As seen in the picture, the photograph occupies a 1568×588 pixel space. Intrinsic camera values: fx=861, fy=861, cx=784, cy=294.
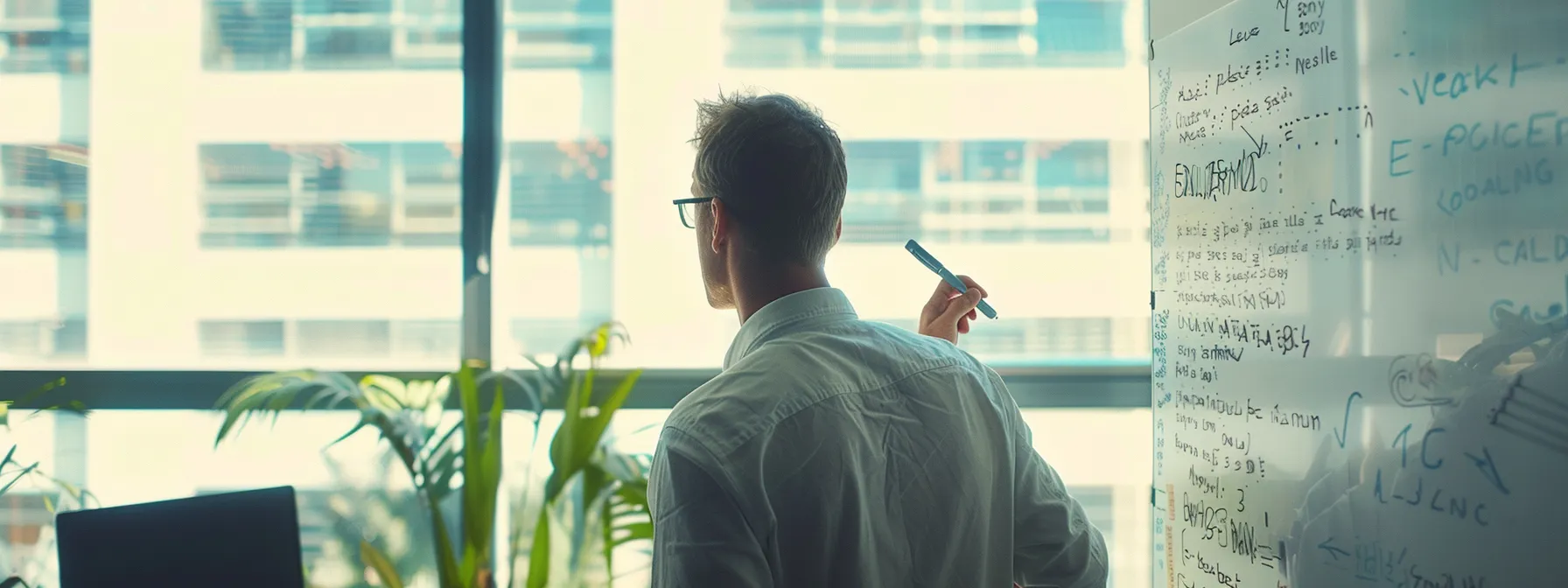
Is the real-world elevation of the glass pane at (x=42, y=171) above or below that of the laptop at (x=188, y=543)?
above

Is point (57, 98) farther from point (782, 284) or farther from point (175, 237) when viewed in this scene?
point (782, 284)

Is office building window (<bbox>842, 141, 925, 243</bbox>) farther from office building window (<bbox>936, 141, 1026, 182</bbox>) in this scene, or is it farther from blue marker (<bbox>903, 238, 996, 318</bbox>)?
blue marker (<bbox>903, 238, 996, 318</bbox>)

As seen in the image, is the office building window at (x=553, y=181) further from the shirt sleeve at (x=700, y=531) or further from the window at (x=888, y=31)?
the shirt sleeve at (x=700, y=531)

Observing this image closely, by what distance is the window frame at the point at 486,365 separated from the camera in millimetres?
2174

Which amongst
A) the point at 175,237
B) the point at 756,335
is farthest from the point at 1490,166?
the point at 175,237

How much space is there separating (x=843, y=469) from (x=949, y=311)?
0.55m

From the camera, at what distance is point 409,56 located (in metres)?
2.25

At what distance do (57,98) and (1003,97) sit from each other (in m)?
2.46

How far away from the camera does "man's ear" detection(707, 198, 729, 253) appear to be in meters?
0.93

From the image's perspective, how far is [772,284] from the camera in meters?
0.94

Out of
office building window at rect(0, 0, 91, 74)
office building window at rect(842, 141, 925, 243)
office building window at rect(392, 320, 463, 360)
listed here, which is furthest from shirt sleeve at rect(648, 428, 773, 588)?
office building window at rect(0, 0, 91, 74)

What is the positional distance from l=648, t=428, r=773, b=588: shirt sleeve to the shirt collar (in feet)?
0.59

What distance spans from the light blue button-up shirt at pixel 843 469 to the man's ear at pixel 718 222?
0.09m

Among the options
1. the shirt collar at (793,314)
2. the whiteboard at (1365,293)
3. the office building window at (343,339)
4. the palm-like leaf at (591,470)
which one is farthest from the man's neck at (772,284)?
the office building window at (343,339)
